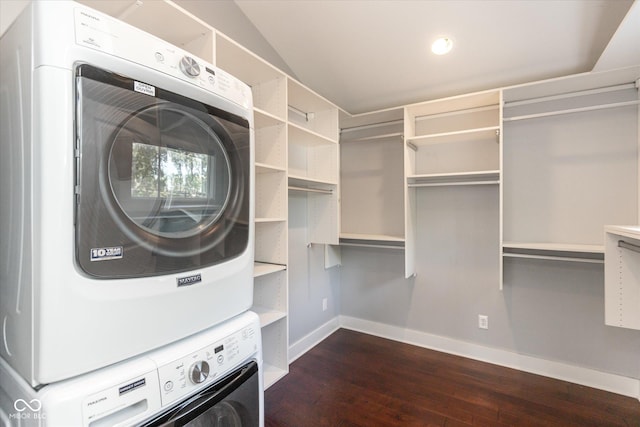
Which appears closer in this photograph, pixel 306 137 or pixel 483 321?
pixel 306 137

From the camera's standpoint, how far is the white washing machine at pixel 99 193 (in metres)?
0.68

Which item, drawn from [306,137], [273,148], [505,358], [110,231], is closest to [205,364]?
[110,231]

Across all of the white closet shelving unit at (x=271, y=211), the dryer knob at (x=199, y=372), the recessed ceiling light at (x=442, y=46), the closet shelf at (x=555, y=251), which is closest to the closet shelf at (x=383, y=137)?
the recessed ceiling light at (x=442, y=46)

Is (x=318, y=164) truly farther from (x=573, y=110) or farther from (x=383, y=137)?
(x=573, y=110)

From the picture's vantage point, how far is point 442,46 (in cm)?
220

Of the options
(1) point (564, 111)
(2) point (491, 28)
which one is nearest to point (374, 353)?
(1) point (564, 111)

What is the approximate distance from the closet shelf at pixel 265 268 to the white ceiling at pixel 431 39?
1.68m

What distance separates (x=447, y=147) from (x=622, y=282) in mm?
1495

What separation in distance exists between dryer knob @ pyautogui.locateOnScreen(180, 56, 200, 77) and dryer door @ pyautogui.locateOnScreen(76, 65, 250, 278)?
0.08 m

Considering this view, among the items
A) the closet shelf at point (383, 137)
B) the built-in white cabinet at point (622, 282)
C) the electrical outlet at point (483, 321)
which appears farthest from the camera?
the closet shelf at point (383, 137)

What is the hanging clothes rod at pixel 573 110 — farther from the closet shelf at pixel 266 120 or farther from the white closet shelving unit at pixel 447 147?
the closet shelf at pixel 266 120

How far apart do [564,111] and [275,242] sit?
90.0 inches

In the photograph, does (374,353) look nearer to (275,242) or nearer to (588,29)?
(275,242)

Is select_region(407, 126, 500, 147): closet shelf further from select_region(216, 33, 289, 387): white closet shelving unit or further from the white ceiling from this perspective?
select_region(216, 33, 289, 387): white closet shelving unit
